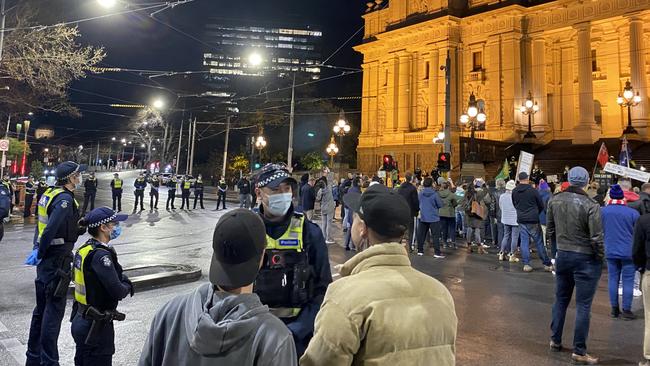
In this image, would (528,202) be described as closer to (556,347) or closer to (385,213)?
(556,347)

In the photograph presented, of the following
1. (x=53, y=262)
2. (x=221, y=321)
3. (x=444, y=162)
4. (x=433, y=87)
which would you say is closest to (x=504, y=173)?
(x=444, y=162)

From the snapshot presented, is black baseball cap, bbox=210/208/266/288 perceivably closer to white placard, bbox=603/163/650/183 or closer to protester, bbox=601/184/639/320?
protester, bbox=601/184/639/320

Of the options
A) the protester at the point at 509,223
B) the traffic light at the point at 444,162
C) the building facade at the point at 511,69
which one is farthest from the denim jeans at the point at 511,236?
the building facade at the point at 511,69

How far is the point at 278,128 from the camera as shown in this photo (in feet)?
186

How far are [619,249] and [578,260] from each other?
2.20 meters

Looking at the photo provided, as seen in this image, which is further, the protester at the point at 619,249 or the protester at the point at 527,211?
the protester at the point at 527,211

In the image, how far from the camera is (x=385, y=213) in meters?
2.06

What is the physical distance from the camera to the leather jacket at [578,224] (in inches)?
201

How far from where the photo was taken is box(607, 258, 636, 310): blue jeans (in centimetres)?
665

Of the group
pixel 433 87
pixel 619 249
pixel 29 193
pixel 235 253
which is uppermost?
pixel 433 87

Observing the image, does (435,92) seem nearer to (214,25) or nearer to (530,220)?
(530,220)

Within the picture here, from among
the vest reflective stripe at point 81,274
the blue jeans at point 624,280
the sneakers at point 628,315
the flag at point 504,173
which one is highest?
the flag at point 504,173

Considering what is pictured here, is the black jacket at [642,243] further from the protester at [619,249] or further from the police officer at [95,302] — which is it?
the police officer at [95,302]

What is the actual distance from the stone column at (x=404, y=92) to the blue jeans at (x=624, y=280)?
3817cm
